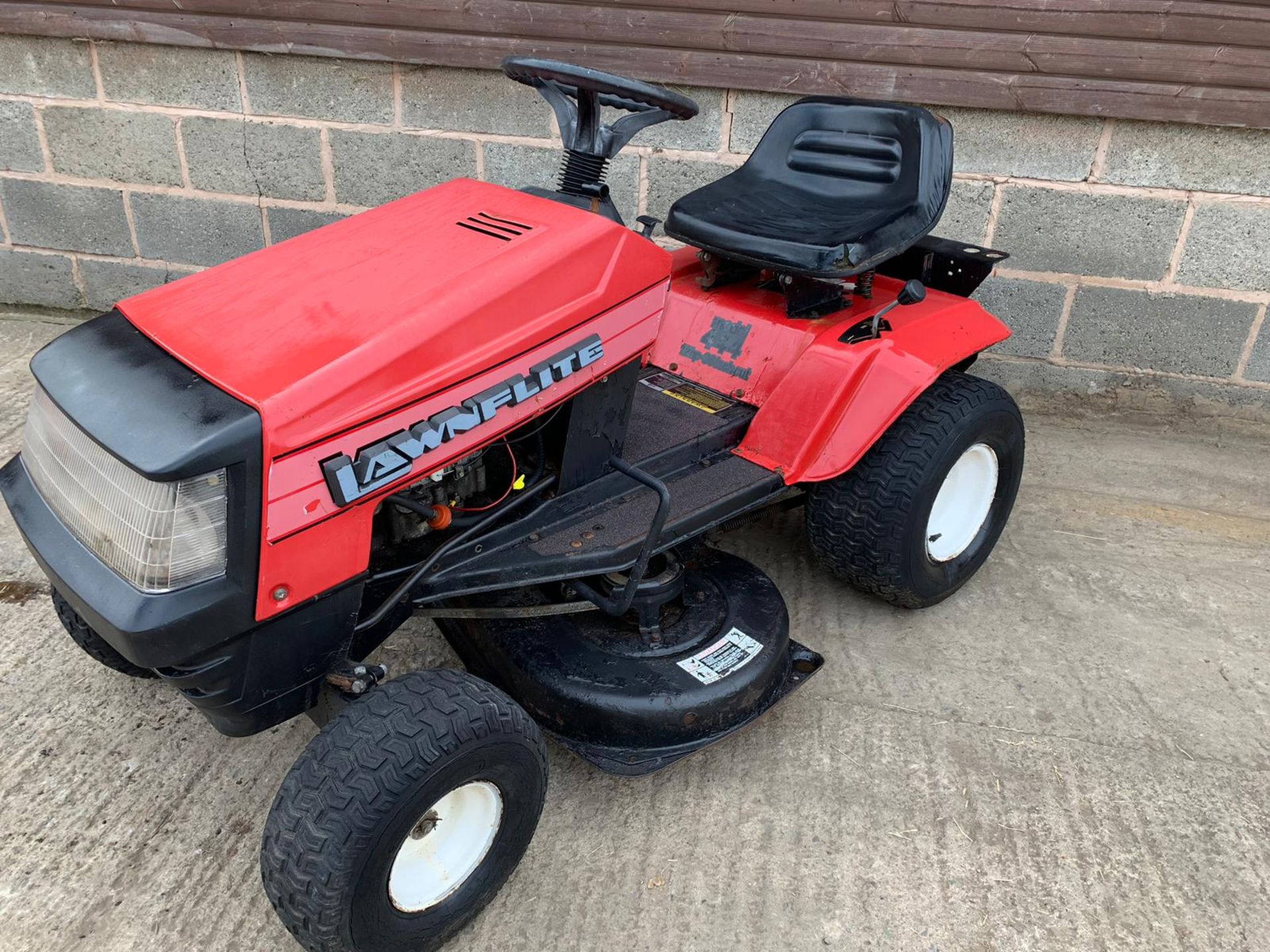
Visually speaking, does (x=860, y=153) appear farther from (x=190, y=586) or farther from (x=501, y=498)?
(x=190, y=586)

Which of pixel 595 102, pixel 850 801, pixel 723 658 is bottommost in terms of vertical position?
pixel 850 801

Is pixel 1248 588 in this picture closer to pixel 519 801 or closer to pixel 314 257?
pixel 519 801

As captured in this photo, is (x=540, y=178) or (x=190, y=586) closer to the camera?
(x=190, y=586)

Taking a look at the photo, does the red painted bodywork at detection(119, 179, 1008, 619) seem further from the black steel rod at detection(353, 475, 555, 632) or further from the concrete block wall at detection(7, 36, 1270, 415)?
the concrete block wall at detection(7, 36, 1270, 415)

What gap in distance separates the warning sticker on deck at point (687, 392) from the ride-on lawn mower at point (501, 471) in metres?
0.01

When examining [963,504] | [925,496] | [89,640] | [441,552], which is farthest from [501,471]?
[963,504]

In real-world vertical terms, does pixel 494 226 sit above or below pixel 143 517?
above

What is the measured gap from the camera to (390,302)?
1.66 metres

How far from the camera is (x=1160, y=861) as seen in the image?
6.21 ft

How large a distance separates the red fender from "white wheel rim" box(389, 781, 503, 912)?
101 cm

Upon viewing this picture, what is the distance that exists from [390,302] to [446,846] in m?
0.94

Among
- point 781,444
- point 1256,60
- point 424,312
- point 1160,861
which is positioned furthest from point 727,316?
point 1256,60

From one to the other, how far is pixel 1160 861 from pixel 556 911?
117 centimetres

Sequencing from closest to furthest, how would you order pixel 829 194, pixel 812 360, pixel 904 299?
1. pixel 812 360
2. pixel 904 299
3. pixel 829 194
